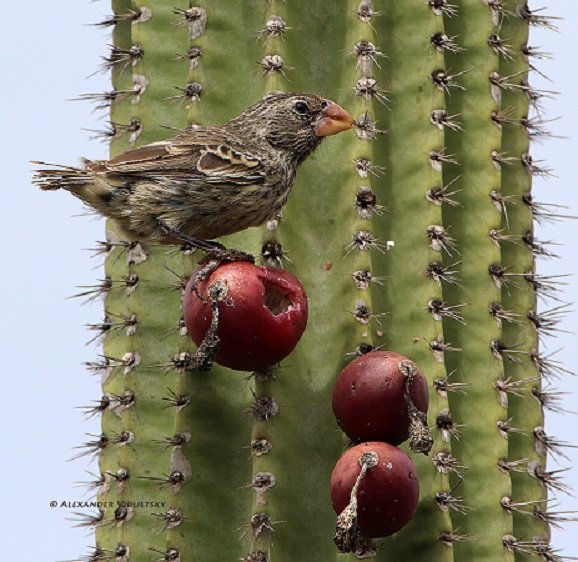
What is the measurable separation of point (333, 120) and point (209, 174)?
19.5 inches

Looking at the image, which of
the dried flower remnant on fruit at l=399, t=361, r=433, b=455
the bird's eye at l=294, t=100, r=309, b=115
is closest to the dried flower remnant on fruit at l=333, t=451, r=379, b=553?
the dried flower remnant on fruit at l=399, t=361, r=433, b=455

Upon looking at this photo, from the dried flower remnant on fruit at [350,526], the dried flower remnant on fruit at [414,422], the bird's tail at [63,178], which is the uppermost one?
the bird's tail at [63,178]

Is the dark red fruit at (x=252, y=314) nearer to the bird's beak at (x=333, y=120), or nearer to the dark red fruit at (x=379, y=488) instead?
the dark red fruit at (x=379, y=488)

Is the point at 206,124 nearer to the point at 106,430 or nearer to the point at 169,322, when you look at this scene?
the point at 169,322

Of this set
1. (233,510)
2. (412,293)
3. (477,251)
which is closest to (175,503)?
(233,510)

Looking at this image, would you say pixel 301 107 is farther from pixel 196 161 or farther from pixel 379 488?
pixel 379 488

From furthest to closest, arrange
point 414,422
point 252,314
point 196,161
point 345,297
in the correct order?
1. point 196,161
2. point 345,297
3. point 252,314
4. point 414,422

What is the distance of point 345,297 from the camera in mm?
5043

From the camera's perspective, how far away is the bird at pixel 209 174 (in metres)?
5.25

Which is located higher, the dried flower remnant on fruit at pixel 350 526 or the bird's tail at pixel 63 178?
the bird's tail at pixel 63 178

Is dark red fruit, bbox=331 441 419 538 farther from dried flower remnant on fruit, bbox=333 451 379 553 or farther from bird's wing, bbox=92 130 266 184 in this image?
bird's wing, bbox=92 130 266 184

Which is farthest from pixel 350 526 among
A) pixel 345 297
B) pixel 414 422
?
pixel 345 297

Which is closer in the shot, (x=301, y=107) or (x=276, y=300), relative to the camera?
(x=276, y=300)

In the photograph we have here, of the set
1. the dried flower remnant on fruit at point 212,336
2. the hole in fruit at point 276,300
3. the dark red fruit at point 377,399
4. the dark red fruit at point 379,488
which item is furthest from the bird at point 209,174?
the dark red fruit at point 379,488
